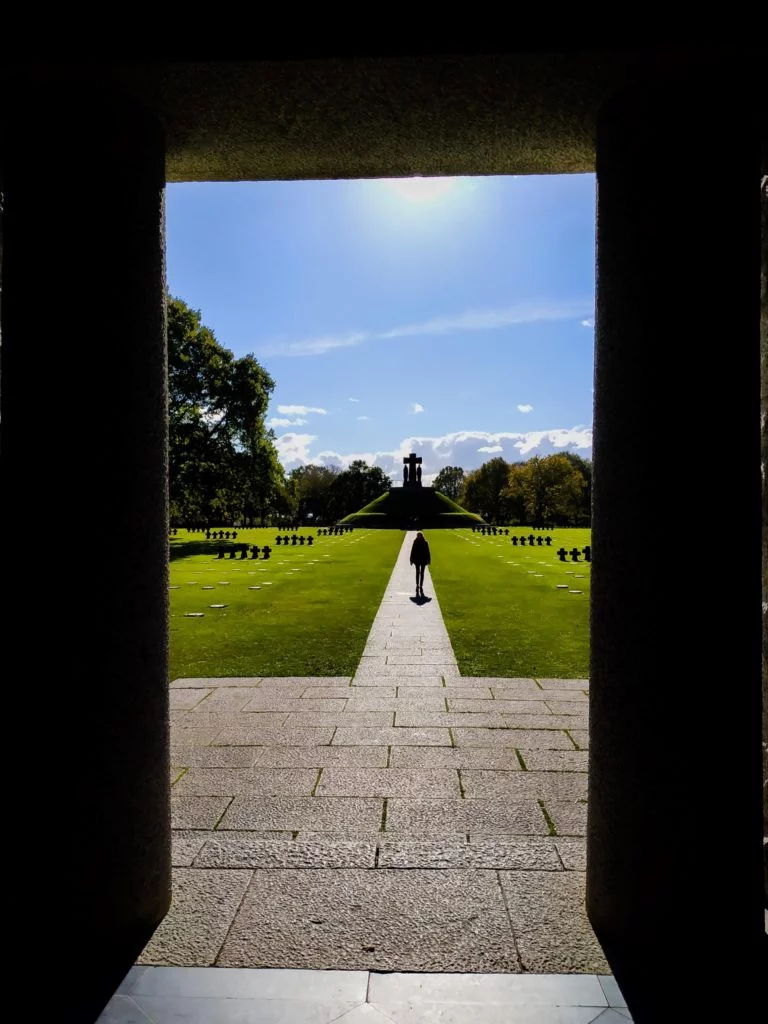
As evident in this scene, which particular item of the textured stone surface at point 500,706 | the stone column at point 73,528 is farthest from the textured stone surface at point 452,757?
the stone column at point 73,528

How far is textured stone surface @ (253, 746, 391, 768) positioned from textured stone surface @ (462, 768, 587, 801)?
565 millimetres

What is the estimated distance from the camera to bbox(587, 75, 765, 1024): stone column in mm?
2496

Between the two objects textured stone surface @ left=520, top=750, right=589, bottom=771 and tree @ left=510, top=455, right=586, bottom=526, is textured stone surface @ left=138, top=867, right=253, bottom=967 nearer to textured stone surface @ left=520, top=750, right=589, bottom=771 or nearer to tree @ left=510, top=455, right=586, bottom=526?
textured stone surface @ left=520, top=750, right=589, bottom=771

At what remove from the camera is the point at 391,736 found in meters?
5.26

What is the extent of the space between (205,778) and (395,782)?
129cm

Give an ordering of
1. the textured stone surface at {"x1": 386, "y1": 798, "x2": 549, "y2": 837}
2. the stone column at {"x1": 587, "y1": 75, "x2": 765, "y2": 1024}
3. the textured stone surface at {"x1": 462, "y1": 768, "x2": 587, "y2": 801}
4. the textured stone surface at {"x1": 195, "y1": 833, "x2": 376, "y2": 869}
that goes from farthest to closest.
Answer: the textured stone surface at {"x1": 462, "y1": 768, "x2": 587, "y2": 801}, the textured stone surface at {"x1": 386, "y1": 798, "x2": 549, "y2": 837}, the textured stone surface at {"x1": 195, "y1": 833, "x2": 376, "y2": 869}, the stone column at {"x1": 587, "y1": 75, "x2": 765, "y2": 1024}

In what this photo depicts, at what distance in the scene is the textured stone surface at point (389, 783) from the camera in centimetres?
413

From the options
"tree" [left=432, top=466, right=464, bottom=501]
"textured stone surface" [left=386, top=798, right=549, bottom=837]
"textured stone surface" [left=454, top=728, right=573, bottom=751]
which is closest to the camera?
"textured stone surface" [left=386, top=798, right=549, bottom=837]

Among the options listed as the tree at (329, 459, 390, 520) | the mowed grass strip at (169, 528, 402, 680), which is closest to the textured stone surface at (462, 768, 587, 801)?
the mowed grass strip at (169, 528, 402, 680)

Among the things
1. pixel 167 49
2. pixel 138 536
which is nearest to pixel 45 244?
pixel 167 49

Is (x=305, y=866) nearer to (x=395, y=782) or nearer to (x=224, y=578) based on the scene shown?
(x=395, y=782)

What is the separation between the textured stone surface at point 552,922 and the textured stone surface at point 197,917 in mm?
1239

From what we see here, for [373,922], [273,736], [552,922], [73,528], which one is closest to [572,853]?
[552,922]

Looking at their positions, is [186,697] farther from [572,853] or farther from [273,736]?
[572,853]
